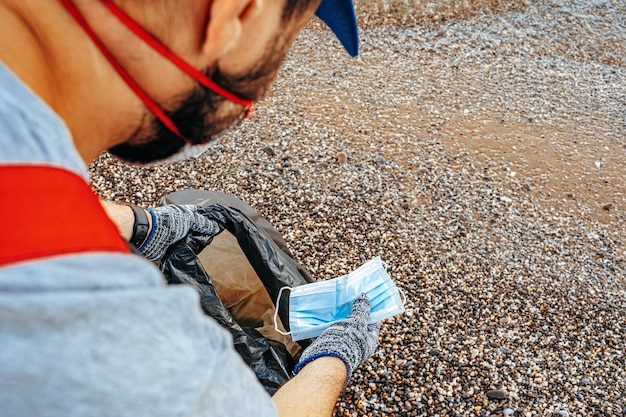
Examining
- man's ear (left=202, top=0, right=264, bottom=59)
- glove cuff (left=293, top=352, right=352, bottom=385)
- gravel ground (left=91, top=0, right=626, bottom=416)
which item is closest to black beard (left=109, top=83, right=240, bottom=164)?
man's ear (left=202, top=0, right=264, bottom=59)

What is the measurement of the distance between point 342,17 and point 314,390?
1105 millimetres

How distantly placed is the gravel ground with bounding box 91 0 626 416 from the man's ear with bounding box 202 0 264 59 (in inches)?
61.8

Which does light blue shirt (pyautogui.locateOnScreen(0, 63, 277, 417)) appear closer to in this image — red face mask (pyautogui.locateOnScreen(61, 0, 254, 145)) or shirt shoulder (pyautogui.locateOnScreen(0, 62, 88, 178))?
shirt shoulder (pyautogui.locateOnScreen(0, 62, 88, 178))

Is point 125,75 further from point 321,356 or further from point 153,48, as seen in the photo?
point 321,356

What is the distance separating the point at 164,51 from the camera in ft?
2.71

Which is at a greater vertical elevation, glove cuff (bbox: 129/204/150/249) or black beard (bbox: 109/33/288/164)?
black beard (bbox: 109/33/288/164)

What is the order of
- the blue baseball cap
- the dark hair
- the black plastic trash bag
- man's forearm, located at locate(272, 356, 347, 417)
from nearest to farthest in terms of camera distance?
the dark hair < the blue baseball cap < man's forearm, located at locate(272, 356, 347, 417) < the black plastic trash bag

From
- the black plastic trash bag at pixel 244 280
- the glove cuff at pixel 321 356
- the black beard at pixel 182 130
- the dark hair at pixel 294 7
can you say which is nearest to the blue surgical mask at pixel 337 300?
the black plastic trash bag at pixel 244 280

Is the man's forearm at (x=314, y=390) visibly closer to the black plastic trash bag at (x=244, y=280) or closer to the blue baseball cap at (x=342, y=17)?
the black plastic trash bag at (x=244, y=280)

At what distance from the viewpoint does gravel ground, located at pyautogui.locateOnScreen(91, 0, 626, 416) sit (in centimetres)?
212

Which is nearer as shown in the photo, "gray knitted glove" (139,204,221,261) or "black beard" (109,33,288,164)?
"black beard" (109,33,288,164)

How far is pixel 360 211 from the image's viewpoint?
2.72 metres

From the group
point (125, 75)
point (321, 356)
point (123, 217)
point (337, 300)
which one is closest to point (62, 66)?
point (125, 75)

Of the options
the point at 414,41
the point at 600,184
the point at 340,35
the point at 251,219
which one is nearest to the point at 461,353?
the point at 251,219
